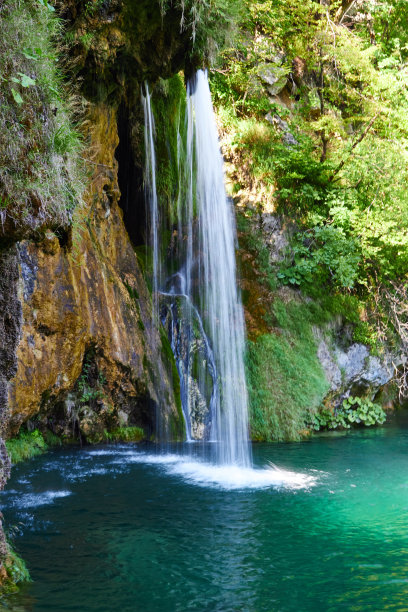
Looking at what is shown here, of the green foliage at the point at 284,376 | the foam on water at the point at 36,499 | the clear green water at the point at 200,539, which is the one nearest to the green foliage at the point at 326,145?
the green foliage at the point at 284,376

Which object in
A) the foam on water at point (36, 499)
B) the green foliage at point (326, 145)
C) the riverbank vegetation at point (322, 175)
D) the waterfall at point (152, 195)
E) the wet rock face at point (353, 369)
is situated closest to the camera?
the foam on water at point (36, 499)

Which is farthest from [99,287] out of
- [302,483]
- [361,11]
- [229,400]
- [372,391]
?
[361,11]

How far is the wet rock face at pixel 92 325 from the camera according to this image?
24.6 ft

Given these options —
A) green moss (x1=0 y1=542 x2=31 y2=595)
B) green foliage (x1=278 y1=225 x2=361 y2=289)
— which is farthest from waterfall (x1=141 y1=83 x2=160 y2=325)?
green moss (x1=0 y1=542 x2=31 y2=595)

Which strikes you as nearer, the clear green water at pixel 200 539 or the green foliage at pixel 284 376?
the clear green water at pixel 200 539

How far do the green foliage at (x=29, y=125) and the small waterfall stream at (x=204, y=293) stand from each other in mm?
5436

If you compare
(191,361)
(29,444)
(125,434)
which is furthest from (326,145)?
(29,444)

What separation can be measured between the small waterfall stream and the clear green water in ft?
8.05

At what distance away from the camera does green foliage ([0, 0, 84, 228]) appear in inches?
168

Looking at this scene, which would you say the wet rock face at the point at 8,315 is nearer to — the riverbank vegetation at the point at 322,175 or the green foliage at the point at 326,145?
the riverbank vegetation at the point at 322,175

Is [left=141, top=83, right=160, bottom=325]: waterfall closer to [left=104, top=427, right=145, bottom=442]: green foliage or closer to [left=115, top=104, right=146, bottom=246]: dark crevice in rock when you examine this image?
[left=115, top=104, right=146, bottom=246]: dark crevice in rock

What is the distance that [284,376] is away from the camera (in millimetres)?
11844

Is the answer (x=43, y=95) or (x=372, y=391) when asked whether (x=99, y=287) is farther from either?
(x=372, y=391)

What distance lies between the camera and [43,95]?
184 inches
